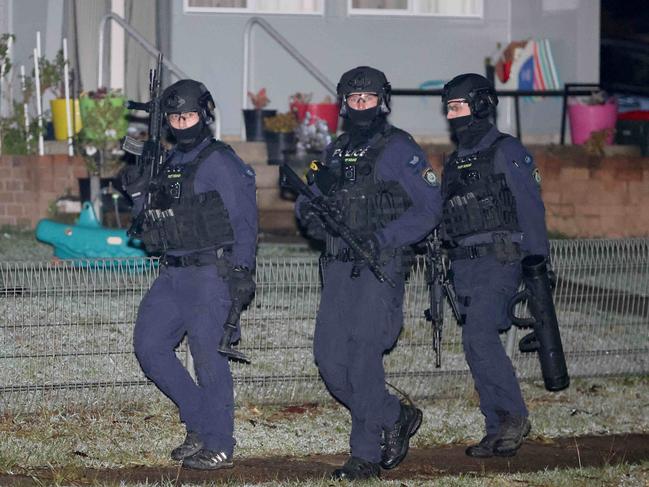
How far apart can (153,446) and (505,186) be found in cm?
253

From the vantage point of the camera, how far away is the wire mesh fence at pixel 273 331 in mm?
7652

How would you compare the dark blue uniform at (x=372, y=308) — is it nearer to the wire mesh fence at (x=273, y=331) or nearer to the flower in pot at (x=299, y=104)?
the wire mesh fence at (x=273, y=331)

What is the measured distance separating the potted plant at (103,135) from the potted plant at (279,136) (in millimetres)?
1610

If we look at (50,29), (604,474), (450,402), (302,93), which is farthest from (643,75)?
(604,474)

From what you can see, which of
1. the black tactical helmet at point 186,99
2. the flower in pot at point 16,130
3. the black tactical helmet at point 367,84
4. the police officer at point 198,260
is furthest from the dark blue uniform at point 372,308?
the flower in pot at point 16,130

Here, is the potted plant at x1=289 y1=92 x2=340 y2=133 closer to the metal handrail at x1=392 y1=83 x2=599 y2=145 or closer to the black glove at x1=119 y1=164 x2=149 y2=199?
the metal handrail at x1=392 y1=83 x2=599 y2=145

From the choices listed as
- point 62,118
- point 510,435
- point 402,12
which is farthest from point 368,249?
point 402,12

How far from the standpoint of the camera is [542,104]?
1620 centimetres

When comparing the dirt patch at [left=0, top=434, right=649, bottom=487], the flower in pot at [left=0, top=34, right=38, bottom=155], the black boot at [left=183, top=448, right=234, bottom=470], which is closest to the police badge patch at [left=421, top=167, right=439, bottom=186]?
the dirt patch at [left=0, top=434, right=649, bottom=487]

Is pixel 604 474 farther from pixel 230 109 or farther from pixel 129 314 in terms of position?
pixel 230 109

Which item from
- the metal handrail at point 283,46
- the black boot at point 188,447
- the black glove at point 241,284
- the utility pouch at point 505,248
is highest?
the metal handrail at point 283,46

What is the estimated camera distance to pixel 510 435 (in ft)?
23.9

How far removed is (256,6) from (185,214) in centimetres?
898

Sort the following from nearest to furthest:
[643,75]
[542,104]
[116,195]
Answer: [116,195] < [542,104] < [643,75]
